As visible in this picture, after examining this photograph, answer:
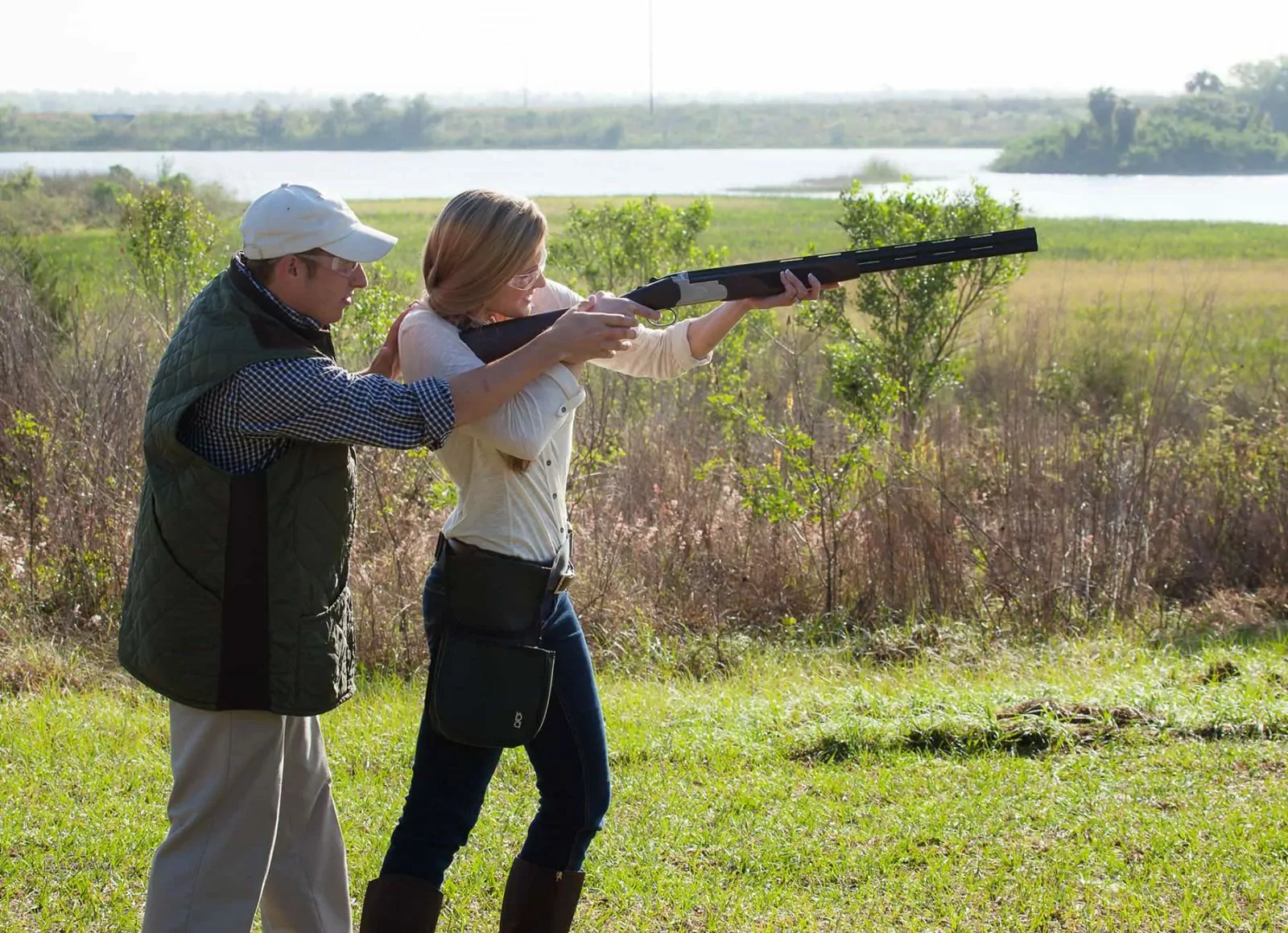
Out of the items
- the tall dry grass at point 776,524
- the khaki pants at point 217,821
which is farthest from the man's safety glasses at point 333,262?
the tall dry grass at point 776,524

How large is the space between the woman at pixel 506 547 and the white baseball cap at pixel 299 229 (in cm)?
22

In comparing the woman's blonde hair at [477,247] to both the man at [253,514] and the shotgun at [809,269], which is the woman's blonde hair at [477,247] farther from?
the shotgun at [809,269]

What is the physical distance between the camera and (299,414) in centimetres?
256

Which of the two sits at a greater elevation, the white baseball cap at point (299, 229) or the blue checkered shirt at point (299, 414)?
the white baseball cap at point (299, 229)

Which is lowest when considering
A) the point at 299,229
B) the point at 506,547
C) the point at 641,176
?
the point at 506,547

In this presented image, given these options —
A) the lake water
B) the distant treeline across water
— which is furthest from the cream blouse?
the distant treeline across water

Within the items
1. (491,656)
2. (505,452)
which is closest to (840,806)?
(491,656)

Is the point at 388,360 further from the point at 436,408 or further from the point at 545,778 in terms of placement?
the point at 545,778

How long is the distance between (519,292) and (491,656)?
0.84 metres

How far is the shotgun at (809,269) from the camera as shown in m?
3.56

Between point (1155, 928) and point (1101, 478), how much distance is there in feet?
17.4

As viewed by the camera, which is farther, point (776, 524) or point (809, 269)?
point (776, 524)

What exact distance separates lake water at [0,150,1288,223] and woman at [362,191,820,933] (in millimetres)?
33174

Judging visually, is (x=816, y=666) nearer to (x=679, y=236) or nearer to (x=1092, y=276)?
(x=679, y=236)
